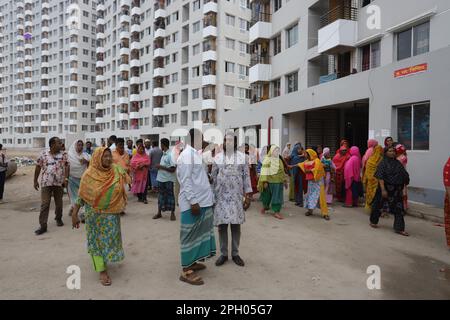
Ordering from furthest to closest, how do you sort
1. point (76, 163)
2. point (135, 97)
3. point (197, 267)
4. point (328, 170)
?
1. point (135, 97)
2. point (328, 170)
3. point (76, 163)
4. point (197, 267)

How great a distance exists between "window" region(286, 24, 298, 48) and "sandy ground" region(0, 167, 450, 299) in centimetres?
1366

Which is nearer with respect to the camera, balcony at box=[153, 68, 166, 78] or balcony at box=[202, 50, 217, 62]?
balcony at box=[202, 50, 217, 62]

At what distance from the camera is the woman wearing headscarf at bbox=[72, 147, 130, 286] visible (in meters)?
3.87

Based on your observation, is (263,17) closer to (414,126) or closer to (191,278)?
(414,126)

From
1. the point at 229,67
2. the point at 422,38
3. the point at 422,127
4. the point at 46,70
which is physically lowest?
the point at 422,127

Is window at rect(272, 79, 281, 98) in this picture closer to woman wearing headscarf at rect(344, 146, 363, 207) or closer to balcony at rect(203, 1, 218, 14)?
woman wearing headscarf at rect(344, 146, 363, 207)

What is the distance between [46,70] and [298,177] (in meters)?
71.5

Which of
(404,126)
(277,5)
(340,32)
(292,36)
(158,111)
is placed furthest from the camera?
(158,111)

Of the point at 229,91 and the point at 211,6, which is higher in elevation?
the point at 211,6

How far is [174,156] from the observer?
24.7 ft

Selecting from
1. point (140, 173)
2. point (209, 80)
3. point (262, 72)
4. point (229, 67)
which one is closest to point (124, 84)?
point (209, 80)

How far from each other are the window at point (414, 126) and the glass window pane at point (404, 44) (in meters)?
2.33

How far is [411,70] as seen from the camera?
939 centimetres

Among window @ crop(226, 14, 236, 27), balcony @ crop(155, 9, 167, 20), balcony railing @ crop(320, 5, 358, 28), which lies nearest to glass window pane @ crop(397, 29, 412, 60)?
balcony railing @ crop(320, 5, 358, 28)
